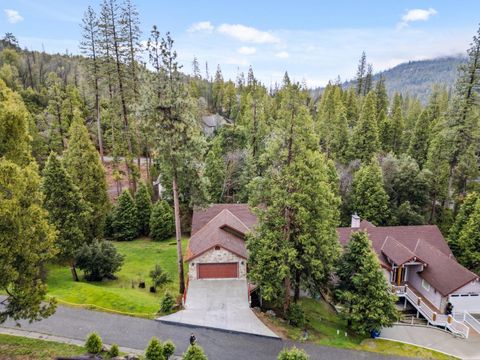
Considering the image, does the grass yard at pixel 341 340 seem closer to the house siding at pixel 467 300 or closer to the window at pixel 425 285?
the house siding at pixel 467 300

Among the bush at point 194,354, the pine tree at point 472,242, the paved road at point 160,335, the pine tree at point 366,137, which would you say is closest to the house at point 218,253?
the paved road at point 160,335

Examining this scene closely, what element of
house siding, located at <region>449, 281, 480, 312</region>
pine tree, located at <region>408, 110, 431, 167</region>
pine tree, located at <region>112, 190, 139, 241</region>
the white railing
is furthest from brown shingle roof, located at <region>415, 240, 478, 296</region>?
pine tree, located at <region>112, 190, 139, 241</region>

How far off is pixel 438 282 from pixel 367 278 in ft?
30.5

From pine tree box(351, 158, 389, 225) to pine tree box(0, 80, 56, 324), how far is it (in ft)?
92.5

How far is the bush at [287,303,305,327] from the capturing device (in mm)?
18625

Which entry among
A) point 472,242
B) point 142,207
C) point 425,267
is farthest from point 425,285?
point 142,207

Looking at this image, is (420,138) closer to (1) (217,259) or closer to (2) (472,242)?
(2) (472,242)

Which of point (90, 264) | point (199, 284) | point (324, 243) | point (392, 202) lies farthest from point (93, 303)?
point (392, 202)

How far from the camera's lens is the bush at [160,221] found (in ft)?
104

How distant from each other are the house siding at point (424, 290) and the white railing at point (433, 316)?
32.8 inches

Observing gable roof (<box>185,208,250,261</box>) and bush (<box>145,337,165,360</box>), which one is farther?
gable roof (<box>185,208,250,261</box>)

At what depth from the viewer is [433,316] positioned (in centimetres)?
2317

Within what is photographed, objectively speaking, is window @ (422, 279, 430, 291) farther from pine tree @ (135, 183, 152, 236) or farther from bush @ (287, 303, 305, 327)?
pine tree @ (135, 183, 152, 236)

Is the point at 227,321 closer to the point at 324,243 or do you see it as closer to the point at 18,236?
the point at 324,243
